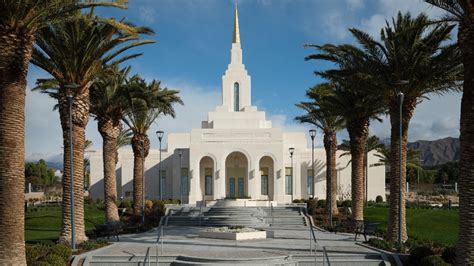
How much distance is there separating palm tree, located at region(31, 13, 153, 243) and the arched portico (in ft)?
92.8

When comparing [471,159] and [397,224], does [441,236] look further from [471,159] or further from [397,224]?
[471,159]

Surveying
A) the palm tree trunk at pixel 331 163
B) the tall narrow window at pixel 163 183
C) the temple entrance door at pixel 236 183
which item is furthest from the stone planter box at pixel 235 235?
the tall narrow window at pixel 163 183

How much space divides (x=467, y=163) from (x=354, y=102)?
12.4m

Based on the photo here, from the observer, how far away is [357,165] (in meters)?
26.0

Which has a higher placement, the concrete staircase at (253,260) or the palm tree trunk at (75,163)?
the palm tree trunk at (75,163)

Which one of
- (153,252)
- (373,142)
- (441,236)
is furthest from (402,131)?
(373,142)

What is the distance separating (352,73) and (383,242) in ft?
22.3

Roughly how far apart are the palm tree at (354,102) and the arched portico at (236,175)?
867 inches

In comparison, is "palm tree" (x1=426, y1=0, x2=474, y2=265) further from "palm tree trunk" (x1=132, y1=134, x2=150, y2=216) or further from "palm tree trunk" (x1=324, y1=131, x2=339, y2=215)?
"palm tree trunk" (x1=132, y1=134, x2=150, y2=216)

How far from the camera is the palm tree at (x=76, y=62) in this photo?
18516 mm

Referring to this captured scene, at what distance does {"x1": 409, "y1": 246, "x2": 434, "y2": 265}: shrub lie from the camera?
15213 millimetres

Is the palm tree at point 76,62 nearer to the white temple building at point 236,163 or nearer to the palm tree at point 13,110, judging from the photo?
the palm tree at point 13,110

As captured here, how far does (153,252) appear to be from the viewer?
17859 mm

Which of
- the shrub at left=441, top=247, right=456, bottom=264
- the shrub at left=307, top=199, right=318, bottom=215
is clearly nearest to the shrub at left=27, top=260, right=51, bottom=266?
the shrub at left=441, top=247, right=456, bottom=264
